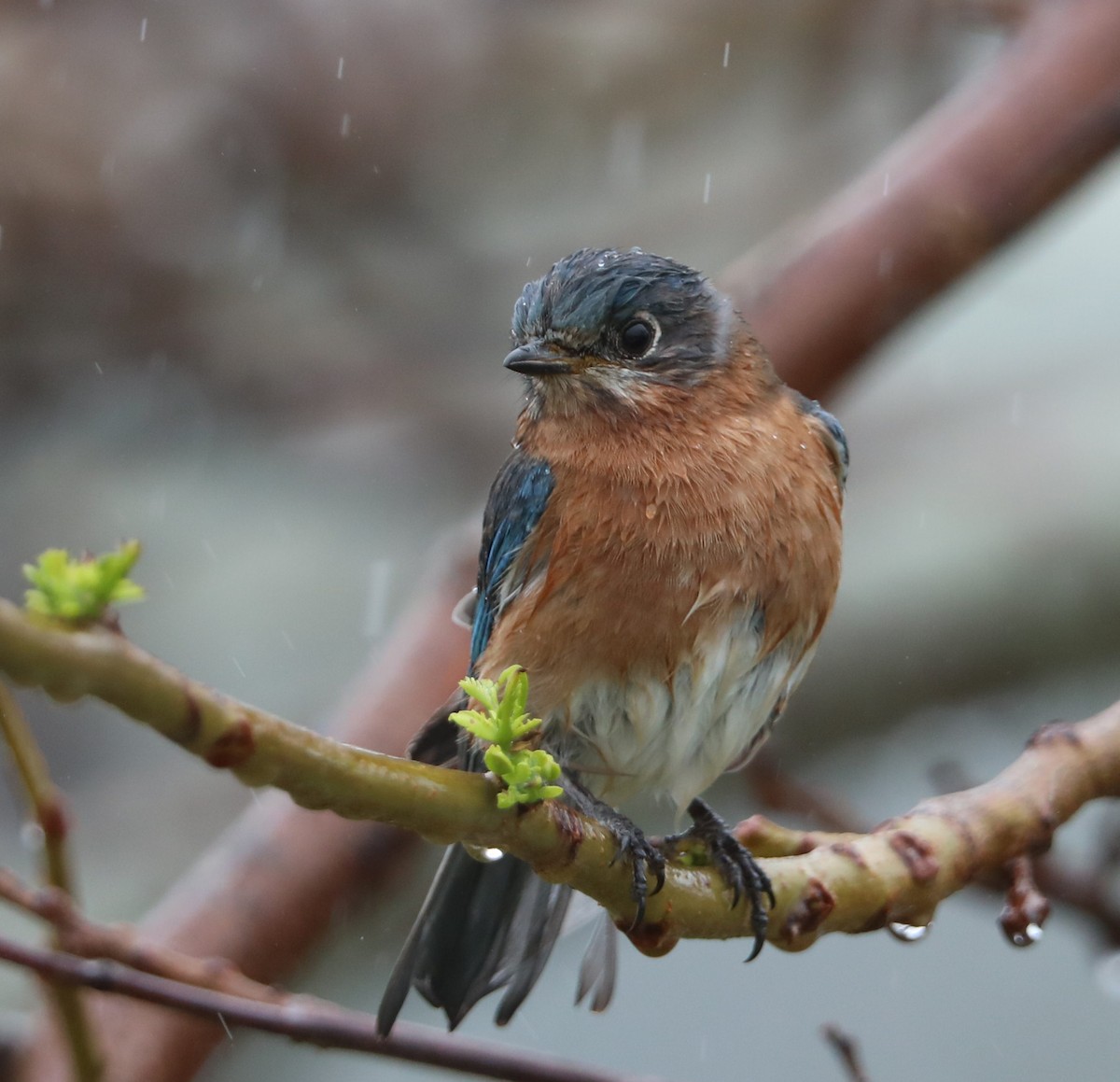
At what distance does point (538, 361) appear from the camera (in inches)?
132

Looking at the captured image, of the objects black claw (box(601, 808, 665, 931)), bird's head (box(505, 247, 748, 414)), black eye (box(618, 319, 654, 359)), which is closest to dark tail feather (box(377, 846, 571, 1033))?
black claw (box(601, 808, 665, 931))

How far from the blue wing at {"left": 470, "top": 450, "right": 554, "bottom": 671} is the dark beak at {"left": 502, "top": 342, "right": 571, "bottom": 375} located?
197 millimetres

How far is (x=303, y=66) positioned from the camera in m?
8.19

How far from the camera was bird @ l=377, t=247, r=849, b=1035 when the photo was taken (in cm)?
309

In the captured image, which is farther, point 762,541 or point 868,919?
point 762,541

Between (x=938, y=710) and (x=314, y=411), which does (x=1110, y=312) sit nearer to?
(x=938, y=710)

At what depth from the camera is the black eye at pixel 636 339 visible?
3.47m

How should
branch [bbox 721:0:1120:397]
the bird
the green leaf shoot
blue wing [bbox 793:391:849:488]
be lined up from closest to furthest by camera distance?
the green leaf shoot, the bird, blue wing [bbox 793:391:849:488], branch [bbox 721:0:1120:397]

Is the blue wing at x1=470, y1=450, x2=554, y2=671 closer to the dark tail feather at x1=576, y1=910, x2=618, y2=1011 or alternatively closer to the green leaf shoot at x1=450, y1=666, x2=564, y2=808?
the dark tail feather at x1=576, y1=910, x2=618, y2=1011

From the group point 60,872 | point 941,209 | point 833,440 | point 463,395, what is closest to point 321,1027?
point 60,872

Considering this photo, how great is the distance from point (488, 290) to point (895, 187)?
4069 mm

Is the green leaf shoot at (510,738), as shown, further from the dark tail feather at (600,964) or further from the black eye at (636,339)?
the black eye at (636,339)

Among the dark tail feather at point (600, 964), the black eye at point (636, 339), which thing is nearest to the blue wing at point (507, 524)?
the black eye at point (636, 339)

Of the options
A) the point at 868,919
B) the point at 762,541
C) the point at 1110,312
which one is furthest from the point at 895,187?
the point at 1110,312
